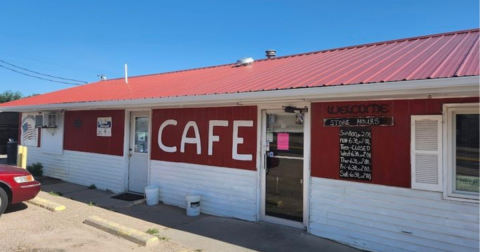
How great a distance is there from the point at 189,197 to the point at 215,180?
624 mm

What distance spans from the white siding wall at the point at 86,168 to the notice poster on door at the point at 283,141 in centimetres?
472

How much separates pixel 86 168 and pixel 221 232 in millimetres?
5946

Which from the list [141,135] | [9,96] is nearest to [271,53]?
[141,135]

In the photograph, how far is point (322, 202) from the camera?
5.55 metres

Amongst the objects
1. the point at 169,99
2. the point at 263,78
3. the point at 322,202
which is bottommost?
the point at 322,202

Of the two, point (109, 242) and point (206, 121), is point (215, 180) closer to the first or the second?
point (206, 121)

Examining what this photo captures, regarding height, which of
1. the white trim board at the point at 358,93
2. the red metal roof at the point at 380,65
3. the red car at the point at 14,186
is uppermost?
the red metal roof at the point at 380,65

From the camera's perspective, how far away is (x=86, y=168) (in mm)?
9930

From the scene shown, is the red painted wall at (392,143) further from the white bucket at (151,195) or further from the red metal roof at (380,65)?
the white bucket at (151,195)

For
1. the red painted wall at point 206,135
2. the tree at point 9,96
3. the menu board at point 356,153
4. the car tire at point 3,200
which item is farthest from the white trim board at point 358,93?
the tree at point 9,96

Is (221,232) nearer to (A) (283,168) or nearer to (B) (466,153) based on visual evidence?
(A) (283,168)

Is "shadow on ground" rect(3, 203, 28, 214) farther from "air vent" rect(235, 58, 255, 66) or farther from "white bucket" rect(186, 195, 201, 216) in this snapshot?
"air vent" rect(235, 58, 255, 66)

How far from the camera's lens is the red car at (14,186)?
624 centimetres

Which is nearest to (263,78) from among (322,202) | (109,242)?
(322,202)
